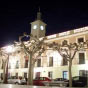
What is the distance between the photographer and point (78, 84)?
19.1 meters

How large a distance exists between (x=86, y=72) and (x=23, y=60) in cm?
1615

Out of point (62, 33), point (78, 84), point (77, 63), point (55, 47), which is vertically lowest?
point (78, 84)

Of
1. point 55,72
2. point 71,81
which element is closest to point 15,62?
point 55,72

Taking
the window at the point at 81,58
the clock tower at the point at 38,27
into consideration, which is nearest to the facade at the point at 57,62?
the window at the point at 81,58

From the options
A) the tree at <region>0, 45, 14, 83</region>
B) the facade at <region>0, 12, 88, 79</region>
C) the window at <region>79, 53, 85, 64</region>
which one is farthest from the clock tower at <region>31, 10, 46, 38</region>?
the tree at <region>0, 45, 14, 83</region>

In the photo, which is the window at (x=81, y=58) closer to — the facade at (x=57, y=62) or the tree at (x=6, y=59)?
the facade at (x=57, y=62)

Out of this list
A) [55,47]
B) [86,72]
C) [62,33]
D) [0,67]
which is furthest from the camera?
[0,67]

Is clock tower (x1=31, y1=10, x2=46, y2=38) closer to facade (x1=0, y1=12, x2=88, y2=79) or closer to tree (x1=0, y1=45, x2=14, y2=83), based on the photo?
facade (x1=0, y1=12, x2=88, y2=79)

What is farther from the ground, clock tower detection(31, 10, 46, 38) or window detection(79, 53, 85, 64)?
clock tower detection(31, 10, 46, 38)

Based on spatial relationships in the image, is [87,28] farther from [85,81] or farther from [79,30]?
[85,81]

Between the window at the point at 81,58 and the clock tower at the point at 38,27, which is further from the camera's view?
the clock tower at the point at 38,27

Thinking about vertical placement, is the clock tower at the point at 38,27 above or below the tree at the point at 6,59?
above

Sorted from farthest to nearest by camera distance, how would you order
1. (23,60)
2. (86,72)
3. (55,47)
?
(23,60) < (86,72) < (55,47)

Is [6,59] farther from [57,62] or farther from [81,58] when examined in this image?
[81,58]
